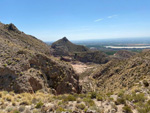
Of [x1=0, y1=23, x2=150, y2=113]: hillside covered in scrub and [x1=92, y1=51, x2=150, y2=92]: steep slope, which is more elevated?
[x1=0, y1=23, x2=150, y2=113]: hillside covered in scrub

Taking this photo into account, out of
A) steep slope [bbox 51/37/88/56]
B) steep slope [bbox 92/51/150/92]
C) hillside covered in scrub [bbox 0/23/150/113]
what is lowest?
steep slope [bbox 92/51/150/92]

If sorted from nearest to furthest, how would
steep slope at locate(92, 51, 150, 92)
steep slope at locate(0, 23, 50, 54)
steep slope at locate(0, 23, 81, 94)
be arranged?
steep slope at locate(0, 23, 81, 94) → steep slope at locate(92, 51, 150, 92) → steep slope at locate(0, 23, 50, 54)

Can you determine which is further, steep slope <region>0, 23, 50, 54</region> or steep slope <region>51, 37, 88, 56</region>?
steep slope <region>51, 37, 88, 56</region>

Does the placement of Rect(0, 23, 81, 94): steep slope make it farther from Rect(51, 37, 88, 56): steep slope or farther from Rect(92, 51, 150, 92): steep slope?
Rect(51, 37, 88, 56): steep slope

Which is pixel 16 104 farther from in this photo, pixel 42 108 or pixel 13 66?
pixel 13 66

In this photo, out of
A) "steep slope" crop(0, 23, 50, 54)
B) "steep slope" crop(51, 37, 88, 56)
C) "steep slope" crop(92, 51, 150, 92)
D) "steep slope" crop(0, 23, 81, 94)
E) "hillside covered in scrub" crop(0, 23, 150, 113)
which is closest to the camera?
"hillside covered in scrub" crop(0, 23, 150, 113)

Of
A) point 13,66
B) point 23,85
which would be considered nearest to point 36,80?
point 23,85

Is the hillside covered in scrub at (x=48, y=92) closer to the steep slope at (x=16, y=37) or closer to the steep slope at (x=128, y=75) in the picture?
the steep slope at (x=128, y=75)

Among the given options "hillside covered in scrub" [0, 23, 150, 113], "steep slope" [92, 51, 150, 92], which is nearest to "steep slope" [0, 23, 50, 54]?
"hillside covered in scrub" [0, 23, 150, 113]
